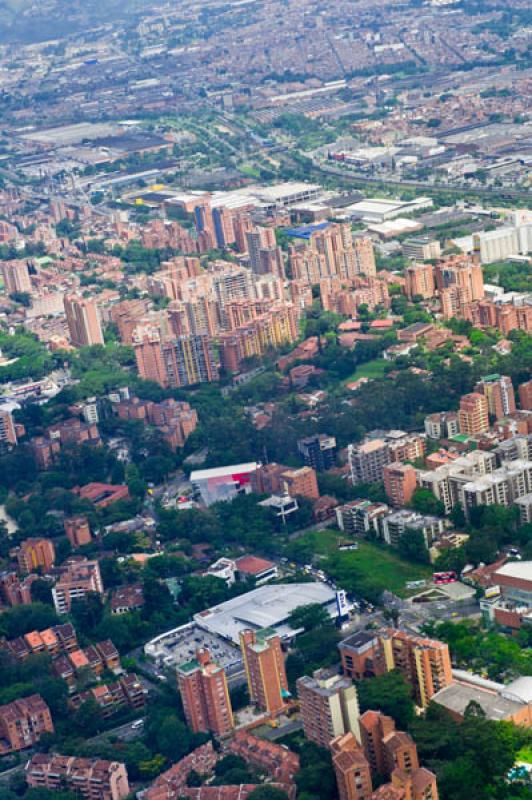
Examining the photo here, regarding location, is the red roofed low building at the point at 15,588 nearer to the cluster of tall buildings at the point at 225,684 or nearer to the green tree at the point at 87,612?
the green tree at the point at 87,612

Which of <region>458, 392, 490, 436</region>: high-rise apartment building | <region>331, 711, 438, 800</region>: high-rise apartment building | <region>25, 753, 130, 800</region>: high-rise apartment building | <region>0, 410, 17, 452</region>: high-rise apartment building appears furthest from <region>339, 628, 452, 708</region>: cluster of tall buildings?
<region>0, 410, 17, 452</region>: high-rise apartment building

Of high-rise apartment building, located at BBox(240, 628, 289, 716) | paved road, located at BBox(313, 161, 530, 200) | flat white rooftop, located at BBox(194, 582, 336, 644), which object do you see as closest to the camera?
high-rise apartment building, located at BBox(240, 628, 289, 716)

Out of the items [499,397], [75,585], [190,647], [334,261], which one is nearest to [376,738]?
[190,647]

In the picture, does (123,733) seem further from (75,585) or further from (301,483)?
(301,483)

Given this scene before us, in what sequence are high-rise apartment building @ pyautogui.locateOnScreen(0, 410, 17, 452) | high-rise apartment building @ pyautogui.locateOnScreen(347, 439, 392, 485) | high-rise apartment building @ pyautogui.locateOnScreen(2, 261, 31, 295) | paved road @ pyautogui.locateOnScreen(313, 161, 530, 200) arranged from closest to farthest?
high-rise apartment building @ pyautogui.locateOnScreen(347, 439, 392, 485) → high-rise apartment building @ pyautogui.locateOnScreen(0, 410, 17, 452) → high-rise apartment building @ pyautogui.locateOnScreen(2, 261, 31, 295) → paved road @ pyautogui.locateOnScreen(313, 161, 530, 200)

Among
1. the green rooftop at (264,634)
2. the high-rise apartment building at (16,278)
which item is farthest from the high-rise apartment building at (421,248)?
the green rooftop at (264,634)

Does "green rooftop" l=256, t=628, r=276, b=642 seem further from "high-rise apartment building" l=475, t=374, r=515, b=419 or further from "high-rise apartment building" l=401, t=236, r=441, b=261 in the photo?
"high-rise apartment building" l=401, t=236, r=441, b=261
